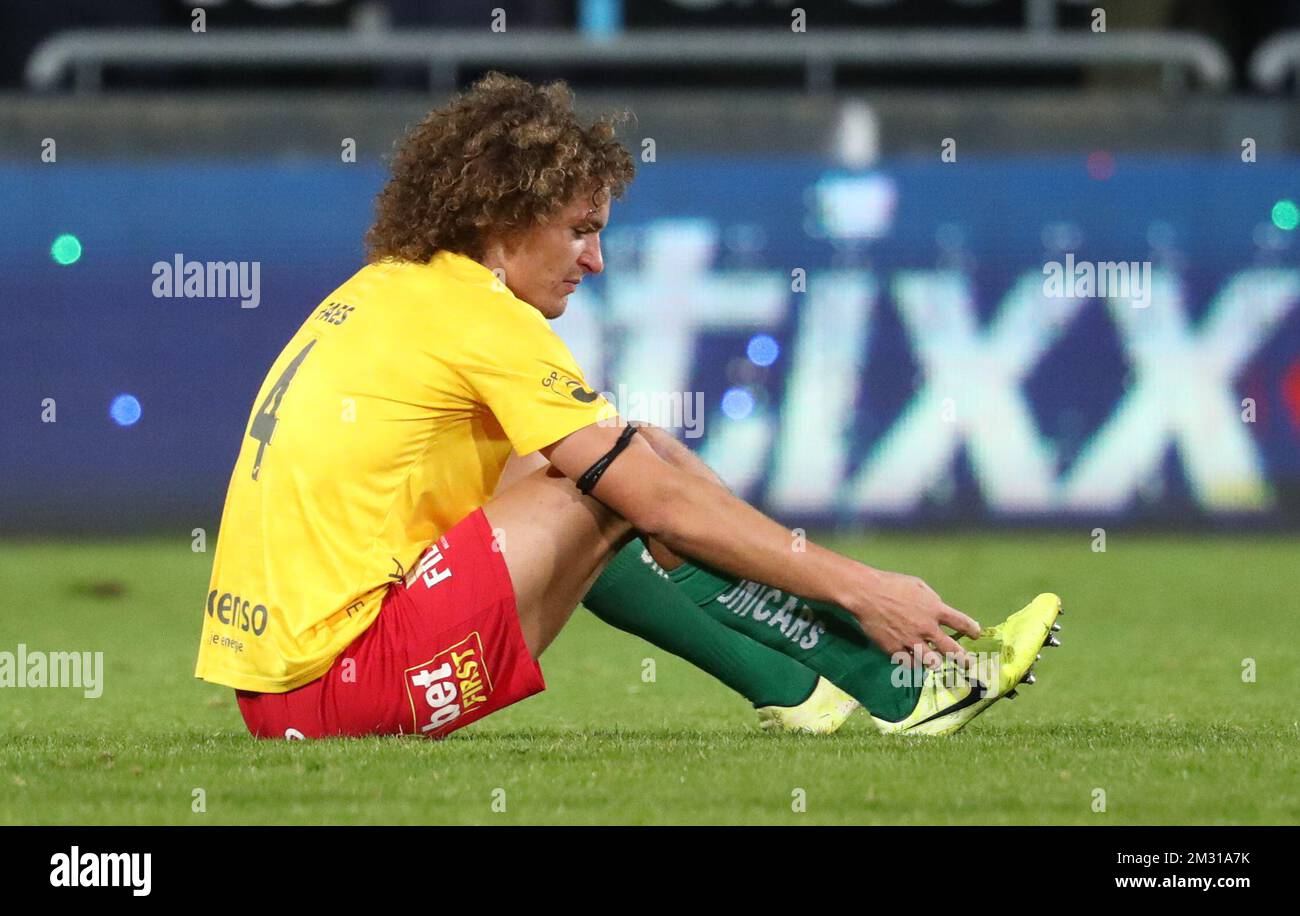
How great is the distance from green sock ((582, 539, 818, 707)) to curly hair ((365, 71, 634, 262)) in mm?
772

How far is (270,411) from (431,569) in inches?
19.3

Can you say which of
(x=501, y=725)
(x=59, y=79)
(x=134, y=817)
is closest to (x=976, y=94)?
(x=59, y=79)

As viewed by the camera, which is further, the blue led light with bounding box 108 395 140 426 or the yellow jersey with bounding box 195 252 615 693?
the blue led light with bounding box 108 395 140 426

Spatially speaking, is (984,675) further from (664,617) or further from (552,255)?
(552,255)

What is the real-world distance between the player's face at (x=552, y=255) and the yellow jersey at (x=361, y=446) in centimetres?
20

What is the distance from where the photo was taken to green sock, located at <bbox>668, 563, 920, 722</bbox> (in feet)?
14.4

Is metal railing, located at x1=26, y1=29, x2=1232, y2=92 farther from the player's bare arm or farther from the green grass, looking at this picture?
the player's bare arm

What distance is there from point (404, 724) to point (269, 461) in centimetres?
64

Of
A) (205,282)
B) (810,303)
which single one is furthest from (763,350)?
(205,282)

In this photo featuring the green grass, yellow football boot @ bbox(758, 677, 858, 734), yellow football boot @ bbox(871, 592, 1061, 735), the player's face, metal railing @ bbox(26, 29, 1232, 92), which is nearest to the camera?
the green grass

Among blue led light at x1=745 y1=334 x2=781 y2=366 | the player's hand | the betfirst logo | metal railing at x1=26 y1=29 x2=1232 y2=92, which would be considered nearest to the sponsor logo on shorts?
the betfirst logo

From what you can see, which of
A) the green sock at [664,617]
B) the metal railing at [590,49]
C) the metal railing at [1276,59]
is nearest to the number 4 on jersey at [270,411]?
the green sock at [664,617]

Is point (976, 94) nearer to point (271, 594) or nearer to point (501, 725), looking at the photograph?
point (501, 725)

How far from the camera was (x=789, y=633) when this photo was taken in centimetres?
443
